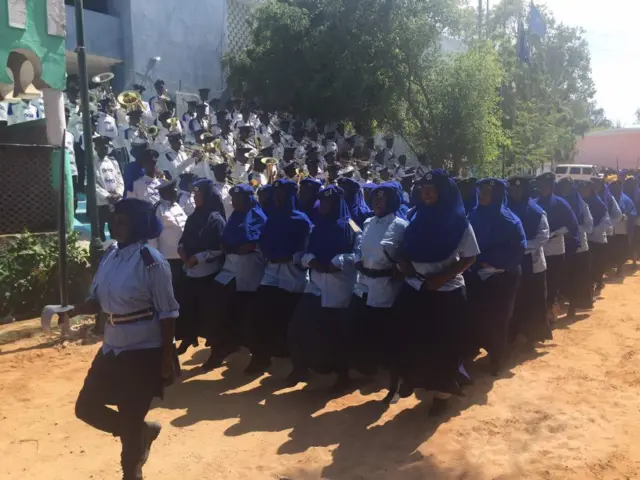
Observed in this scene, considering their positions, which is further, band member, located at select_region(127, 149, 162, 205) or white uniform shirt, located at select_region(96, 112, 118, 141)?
white uniform shirt, located at select_region(96, 112, 118, 141)

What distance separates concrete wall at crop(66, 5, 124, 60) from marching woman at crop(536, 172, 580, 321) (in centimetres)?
1377

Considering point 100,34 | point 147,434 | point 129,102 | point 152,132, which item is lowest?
point 147,434

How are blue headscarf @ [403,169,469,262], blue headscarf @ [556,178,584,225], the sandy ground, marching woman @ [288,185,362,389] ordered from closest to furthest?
the sandy ground, blue headscarf @ [403,169,469,262], marching woman @ [288,185,362,389], blue headscarf @ [556,178,584,225]

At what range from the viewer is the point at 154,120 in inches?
503

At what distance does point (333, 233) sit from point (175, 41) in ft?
54.1

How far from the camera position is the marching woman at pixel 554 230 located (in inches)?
299

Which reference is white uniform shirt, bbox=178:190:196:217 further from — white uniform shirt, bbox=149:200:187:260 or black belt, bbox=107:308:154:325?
black belt, bbox=107:308:154:325

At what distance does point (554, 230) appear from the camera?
7.62 metres

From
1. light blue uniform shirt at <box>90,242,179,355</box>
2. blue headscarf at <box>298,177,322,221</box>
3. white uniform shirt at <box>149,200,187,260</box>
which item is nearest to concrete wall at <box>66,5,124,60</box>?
white uniform shirt at <box>149,200,187,260</box>

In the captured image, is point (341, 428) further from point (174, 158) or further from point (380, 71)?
point (380, 71)

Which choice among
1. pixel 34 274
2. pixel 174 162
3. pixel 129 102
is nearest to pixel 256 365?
pixel 34 274

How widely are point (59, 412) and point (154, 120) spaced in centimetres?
873

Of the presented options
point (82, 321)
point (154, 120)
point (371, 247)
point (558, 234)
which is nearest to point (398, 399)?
point (371, 247)

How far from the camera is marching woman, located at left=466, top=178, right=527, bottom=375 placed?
579 centimetres
